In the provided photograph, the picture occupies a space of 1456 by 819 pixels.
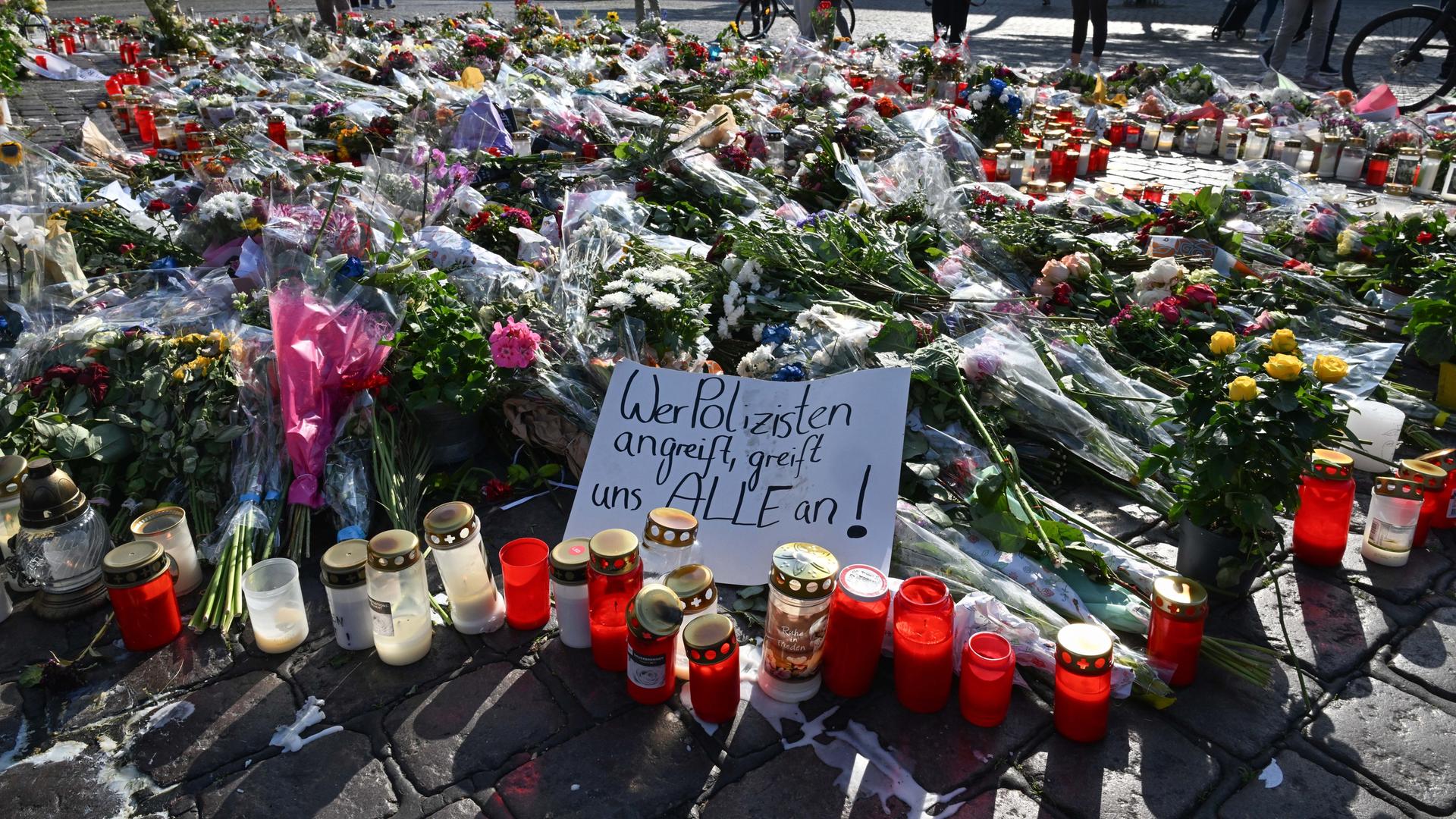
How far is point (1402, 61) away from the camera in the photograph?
796 centimetres

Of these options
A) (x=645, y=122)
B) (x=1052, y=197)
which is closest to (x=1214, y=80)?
(x=1052, y=197)

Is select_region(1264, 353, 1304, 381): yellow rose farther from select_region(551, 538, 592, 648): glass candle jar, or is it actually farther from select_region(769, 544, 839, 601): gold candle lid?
select_region(551, 538, 592, 648): glass candle jar

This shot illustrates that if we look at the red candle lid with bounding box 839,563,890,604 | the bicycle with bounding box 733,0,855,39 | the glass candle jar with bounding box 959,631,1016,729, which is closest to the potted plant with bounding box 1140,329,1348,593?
the glass candle jar with bounding box 959,631,1016,729

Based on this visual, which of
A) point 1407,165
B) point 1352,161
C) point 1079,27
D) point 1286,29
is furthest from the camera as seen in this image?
point 1079,27

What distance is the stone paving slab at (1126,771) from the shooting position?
1.91 metres

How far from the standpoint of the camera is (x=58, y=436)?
2783mm

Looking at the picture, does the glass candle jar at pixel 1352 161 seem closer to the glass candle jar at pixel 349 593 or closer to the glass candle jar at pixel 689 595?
the glass candle jar at pixel 689 595

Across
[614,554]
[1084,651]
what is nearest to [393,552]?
[614,554]

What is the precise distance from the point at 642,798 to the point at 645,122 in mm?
5057

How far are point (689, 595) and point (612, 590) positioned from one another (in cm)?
19

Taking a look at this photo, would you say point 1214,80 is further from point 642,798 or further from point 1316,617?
point 642,798

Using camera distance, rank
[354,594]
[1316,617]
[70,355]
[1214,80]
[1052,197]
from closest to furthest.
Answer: [354,594] → [1316,617] → [70,355] → [1052,197] → [1214,80]

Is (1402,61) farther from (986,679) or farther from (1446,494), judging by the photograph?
(986,679)

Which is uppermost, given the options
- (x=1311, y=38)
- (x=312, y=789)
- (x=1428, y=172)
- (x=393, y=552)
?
(x=1311, y=38)
